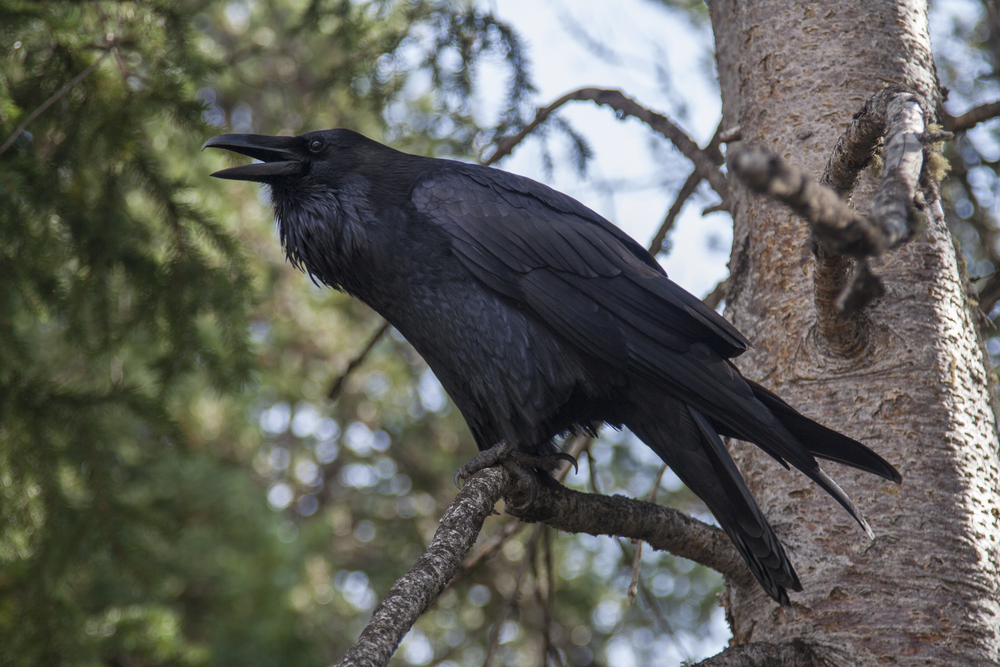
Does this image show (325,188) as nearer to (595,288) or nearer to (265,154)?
(265,154)

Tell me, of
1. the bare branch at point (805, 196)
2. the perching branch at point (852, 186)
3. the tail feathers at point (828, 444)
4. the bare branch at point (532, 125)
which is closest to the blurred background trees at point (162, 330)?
the bare branch at point (532, 125)

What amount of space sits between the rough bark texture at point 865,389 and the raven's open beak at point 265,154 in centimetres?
186

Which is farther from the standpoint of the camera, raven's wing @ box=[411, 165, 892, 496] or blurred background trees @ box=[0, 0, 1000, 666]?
blurred background trees @ box=[0, 0, 1000, 666]

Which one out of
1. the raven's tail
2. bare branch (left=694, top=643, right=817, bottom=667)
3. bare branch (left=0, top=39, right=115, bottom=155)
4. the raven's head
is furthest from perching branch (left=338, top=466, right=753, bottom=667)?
bare branch (left=0, top=39, right=115, bottom=155)

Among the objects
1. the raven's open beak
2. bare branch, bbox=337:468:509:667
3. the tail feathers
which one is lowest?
bare branch, bbox=337:468:509:667

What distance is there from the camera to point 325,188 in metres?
3.35

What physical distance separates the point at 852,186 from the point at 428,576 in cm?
138

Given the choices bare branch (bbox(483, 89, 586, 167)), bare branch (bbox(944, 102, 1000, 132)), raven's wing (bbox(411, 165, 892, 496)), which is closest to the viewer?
raven's wing (bbox(411, 165, 892, 496))

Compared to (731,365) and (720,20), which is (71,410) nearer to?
(731,365)

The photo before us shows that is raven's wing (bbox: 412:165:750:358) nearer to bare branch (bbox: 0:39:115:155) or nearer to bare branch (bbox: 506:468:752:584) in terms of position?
bare branch (bbox: 506:468:752:584)

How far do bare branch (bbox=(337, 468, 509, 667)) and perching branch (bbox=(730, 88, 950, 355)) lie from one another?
3.24ft

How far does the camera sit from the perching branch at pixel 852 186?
1184 mm

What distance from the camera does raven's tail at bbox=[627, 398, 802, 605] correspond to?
2312mm

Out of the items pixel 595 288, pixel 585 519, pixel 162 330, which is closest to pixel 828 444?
pixel 585 519
